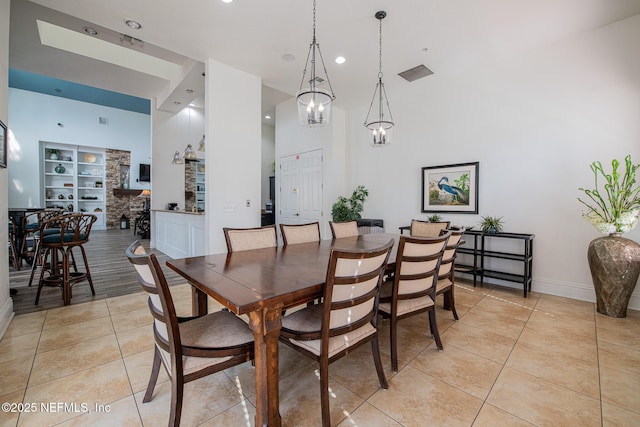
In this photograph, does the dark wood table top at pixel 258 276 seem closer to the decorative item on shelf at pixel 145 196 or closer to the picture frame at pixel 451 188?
the picture frame at pixel 451 188

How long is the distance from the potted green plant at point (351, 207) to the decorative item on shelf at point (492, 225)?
87.0 inches

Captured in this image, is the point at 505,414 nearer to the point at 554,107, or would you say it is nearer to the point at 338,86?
the point at 554,107

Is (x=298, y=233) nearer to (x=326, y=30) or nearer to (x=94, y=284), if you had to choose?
(x=326, y=30)

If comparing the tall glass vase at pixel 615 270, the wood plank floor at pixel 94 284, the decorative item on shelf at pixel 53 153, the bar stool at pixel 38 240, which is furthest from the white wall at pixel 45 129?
the tall glass vase at pixel 615 270

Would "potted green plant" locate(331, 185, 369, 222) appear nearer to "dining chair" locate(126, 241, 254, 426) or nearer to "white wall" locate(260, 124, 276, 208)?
"white wall" locate(260, 124, 276, 208)

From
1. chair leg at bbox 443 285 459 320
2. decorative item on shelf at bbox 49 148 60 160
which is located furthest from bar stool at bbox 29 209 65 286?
decorative item on shelf at bbox 49 148 60 160

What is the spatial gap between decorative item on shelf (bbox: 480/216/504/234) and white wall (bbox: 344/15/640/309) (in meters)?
0.10

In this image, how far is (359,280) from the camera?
141cm

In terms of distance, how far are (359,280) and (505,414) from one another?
3.72ft

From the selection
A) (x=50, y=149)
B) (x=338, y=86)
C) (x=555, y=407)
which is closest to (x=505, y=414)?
(x=555, y=407)

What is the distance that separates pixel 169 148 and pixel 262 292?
638cm

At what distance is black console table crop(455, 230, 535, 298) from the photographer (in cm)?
340

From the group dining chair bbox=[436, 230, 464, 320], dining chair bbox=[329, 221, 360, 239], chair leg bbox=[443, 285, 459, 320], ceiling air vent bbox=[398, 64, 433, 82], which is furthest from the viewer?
ceiling air vent bbox=[398, 64, 433, 82]

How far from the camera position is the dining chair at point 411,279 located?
1.80 meters
